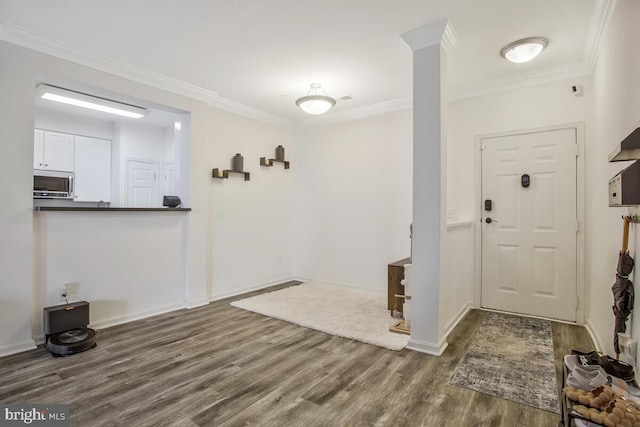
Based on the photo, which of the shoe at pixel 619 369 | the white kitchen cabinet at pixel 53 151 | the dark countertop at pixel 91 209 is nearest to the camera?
the shoe at pixel 619 369

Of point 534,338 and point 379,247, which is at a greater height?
point 379,247

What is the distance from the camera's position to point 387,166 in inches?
184

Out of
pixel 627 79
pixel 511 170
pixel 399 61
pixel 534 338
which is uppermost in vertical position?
pixel 399 61

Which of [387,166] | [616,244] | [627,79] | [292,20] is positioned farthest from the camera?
[387,166]

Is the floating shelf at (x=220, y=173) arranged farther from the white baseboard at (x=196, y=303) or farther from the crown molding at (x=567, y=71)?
the crown molding at (x=567, y=71)

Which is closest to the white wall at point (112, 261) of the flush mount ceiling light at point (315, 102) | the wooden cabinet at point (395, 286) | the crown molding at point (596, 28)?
the flush mount ceiling light at point (315, 102)

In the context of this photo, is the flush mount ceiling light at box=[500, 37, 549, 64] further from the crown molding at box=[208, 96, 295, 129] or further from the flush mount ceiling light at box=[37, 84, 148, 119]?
the flush mount ceiling light at box=[37, 84, 148, 119]

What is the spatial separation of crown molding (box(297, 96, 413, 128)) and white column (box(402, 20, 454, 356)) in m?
1.64

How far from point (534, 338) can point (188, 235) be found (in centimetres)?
384

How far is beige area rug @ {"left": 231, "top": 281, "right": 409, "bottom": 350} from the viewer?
314cm

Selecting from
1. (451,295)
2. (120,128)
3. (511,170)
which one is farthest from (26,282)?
(511,170)

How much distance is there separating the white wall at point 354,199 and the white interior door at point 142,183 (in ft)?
8.52

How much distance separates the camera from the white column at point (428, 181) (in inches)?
106

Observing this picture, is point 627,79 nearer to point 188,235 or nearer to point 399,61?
point 399,61
